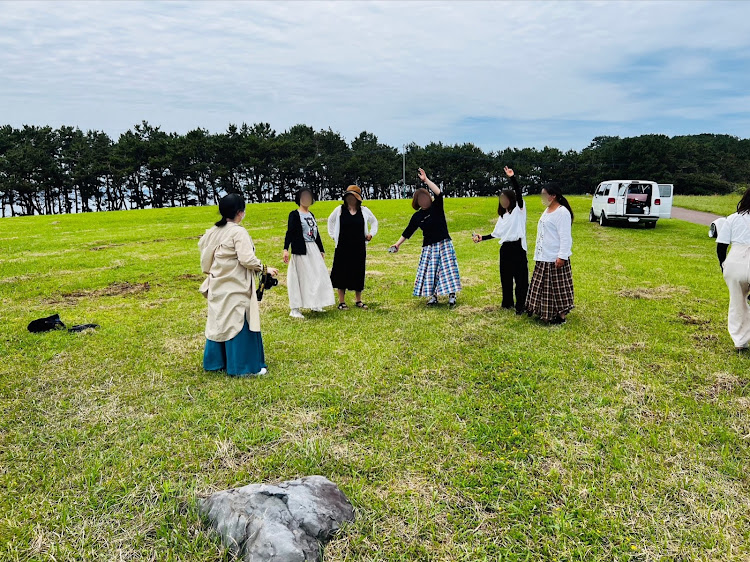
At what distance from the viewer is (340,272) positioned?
27.0ft

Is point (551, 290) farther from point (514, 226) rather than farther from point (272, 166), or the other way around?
point (272, 166)

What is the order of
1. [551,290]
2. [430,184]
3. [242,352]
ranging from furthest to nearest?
1. [430,184]
2. [551,290]
3. [242,352]

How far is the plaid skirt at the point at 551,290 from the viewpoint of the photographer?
6.71 meters

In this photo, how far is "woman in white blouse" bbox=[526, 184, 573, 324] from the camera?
253 inches

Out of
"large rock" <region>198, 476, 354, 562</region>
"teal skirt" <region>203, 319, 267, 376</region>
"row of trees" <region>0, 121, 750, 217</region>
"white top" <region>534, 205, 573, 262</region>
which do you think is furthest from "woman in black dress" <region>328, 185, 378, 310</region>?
"row of trees" <region>0, 121, 750, 217</region>

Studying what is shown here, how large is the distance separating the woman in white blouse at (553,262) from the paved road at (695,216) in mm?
20816

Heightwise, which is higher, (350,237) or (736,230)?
(736,230)

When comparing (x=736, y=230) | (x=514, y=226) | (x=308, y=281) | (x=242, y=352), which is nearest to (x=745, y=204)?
(x=736, y=230)

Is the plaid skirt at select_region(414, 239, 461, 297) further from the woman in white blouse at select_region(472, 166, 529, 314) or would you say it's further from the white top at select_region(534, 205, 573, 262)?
the white top at select_region(534, 205, 573, 262)

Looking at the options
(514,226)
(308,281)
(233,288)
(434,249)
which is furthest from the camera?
(434,249)

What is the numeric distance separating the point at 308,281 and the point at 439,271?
217cm

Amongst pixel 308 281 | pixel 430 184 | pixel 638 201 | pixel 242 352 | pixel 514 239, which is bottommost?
pixel 242 352

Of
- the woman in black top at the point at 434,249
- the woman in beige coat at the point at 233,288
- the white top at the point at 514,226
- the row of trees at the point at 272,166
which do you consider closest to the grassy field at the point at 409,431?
the woman in beige coat at the point at 233,288

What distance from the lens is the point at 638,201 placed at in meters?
21.0
